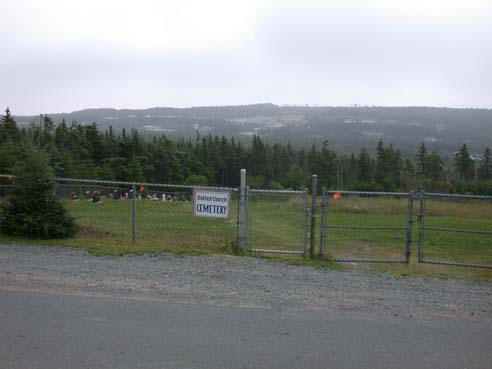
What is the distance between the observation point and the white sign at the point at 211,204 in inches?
452

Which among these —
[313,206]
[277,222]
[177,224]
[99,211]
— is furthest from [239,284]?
[277,222]

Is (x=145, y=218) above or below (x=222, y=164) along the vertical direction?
above

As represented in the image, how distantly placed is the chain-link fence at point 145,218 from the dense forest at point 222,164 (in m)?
18.6

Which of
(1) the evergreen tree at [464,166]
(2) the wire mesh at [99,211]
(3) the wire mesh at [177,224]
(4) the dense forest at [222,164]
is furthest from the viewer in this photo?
(1) the evergreen tree at [464,166]

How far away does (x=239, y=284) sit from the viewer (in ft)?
26.8

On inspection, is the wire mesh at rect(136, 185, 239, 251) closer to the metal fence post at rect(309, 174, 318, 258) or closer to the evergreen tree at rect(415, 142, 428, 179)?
the metal fence post at rect(309, 174, 318, 258)

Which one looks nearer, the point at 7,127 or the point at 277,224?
the point at 277,224

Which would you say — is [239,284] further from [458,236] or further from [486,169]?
[486,169]

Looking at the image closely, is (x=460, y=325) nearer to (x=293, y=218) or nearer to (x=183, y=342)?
(x=183, y=342)

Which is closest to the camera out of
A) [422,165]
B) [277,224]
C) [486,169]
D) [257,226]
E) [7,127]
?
[257,226]

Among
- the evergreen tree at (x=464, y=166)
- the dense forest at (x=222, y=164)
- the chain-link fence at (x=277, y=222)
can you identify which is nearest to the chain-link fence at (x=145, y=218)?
the chain-link fence at (x=277, y=222)

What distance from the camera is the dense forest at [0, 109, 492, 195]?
4228cm

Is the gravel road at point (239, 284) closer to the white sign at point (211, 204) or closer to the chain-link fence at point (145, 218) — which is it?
the white sign at point (211, 204)

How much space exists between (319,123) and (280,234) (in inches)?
5471
